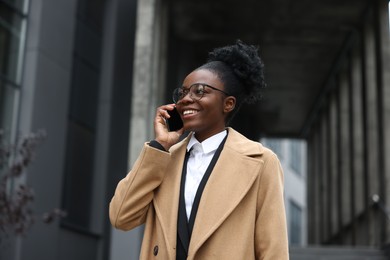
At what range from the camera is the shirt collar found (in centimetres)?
269

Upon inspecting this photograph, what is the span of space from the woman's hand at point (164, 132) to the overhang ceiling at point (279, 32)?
15987 millimetres

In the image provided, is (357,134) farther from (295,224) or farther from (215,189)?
(295,224)

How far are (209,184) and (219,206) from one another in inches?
3.9

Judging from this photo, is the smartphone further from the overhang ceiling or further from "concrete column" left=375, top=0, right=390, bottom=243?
the overhang ceiling

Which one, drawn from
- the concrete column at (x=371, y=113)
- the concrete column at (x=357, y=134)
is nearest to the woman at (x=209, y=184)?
the concrete column at (x=371, y=113)

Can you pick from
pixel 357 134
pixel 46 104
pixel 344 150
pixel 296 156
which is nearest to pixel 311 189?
pixel 344 150

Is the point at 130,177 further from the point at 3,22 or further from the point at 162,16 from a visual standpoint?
the point at 162,16

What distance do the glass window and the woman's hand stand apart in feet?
176

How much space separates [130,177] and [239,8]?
55.9ft

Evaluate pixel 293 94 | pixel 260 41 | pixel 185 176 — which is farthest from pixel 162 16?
pixel 185 176

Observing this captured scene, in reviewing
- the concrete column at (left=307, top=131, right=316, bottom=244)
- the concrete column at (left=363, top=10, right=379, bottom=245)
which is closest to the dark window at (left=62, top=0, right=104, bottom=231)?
the concrete column at (left=363, top=10, right=379, bottom=245)

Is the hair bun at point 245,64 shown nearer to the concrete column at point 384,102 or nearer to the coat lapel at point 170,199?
the coat lapel at point 170,199

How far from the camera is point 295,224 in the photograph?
5741 cm

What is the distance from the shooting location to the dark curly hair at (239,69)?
8.83ft
